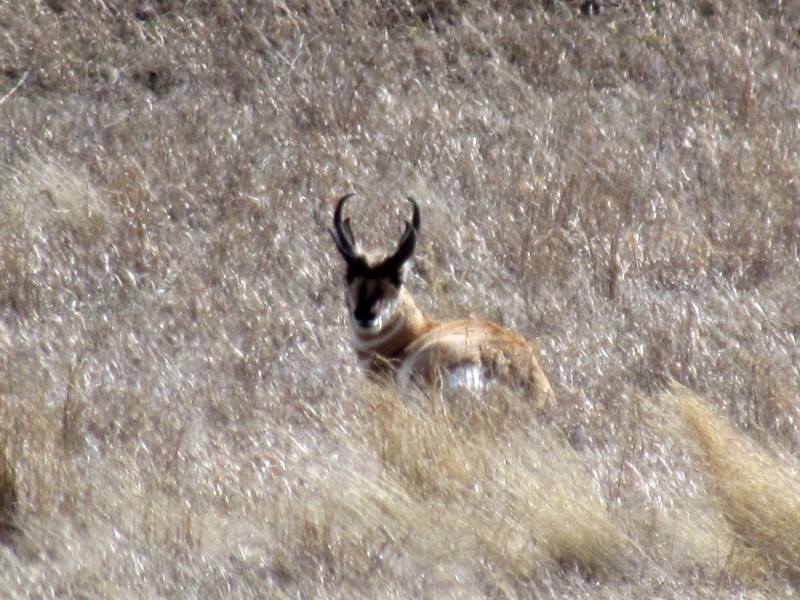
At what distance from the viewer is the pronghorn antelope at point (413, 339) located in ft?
29.0

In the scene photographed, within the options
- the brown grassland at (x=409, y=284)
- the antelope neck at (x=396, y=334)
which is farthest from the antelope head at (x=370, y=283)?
the brown grassland at (x=409, y=284)

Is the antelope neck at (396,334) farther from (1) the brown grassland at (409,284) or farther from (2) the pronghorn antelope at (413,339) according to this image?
(1) the brown grassland at (409,284)

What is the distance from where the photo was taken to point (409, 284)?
11305 mm

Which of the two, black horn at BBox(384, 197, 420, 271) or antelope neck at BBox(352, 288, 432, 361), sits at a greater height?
black horn at BBox(384, 197, 420, 271)

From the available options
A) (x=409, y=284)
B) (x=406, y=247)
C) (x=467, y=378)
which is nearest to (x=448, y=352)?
(x=467, y=378)

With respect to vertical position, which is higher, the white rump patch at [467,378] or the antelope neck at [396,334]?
the white rump patch at [467,378]

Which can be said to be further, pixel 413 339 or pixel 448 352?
pixel 413 339

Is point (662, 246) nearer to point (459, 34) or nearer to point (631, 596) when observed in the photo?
point (459, 34)

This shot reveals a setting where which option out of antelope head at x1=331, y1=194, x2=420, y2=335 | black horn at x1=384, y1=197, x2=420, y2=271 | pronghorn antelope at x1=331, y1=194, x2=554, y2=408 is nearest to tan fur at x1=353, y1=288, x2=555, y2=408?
pronghorn antelope at x1=331, y1=194, x2=554, y2=408

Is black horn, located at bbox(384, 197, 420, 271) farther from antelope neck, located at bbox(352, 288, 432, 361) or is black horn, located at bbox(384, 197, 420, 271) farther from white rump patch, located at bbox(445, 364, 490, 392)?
white rump patch, located at bbox(445, 364, 490, 392)

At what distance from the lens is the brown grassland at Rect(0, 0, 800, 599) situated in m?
6.38

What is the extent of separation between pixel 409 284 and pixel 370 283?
60.1 inches

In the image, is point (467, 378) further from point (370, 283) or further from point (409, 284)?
point (409, 284)

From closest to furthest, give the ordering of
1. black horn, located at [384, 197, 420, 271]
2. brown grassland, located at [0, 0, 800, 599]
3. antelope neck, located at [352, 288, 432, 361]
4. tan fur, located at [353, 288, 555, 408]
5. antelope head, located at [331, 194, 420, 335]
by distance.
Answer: brown grassland, located at [0, 0, 800, 599], tan fur, located at [353, 288, 555, 408], black horn, located at [384, 197, 420, 271], antelope head, located at [331, 194, 420, 335], antelope neck, located at [352, 288, 432, 361]
